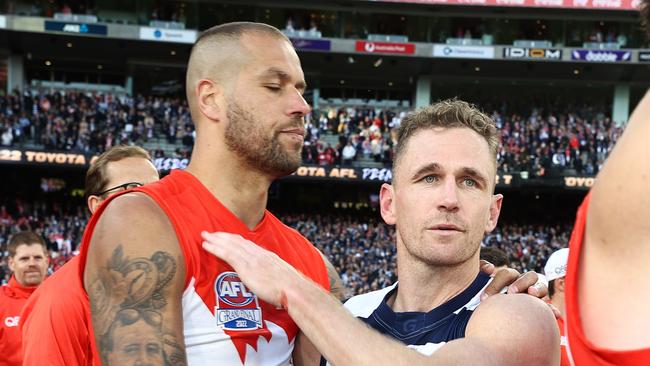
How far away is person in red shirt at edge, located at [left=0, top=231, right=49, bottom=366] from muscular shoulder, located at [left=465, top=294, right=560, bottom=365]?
5024 mm

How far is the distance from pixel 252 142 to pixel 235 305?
0.63 metres

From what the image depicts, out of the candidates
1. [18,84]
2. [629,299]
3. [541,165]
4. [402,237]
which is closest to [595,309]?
[629,299]

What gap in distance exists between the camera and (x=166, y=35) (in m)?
34.3

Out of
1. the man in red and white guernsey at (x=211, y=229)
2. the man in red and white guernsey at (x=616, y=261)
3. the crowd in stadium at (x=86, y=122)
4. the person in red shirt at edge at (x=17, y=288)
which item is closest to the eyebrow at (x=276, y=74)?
the man in red and white guernsey at (x=211, y=229)

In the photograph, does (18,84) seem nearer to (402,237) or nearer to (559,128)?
(559,128)

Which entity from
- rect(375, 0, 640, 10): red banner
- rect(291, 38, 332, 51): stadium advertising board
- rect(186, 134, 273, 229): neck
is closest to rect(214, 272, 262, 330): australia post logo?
rect(186, 134, 273, 229): neck

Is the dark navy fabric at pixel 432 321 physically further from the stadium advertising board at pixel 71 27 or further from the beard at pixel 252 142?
the stadium advertising board at pixel 71 27

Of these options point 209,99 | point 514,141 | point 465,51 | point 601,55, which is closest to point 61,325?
point 209,99

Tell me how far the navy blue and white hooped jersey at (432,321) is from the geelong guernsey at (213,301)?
36cm

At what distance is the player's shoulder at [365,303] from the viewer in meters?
2.82

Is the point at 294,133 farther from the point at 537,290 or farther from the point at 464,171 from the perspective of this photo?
the point at 537,290

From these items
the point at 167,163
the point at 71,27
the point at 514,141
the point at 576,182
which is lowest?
the point at 576,182

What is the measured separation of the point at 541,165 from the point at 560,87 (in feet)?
30.1

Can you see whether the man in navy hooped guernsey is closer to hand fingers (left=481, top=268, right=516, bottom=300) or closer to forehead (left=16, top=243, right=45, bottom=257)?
hand fingers (left=481, top=268, right=516, bottom=300)
